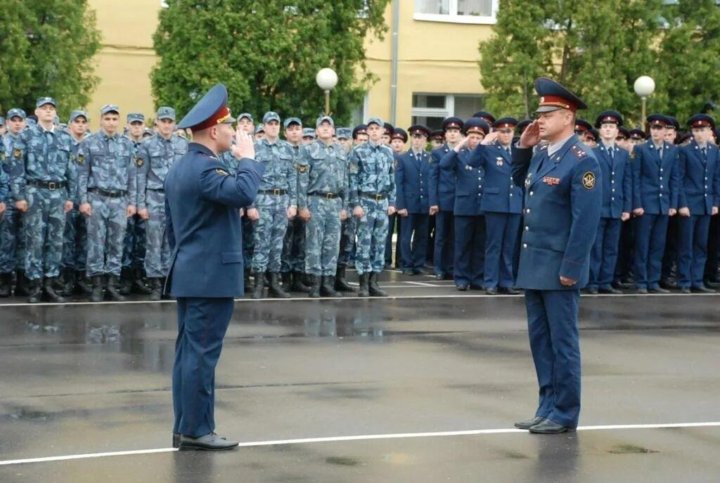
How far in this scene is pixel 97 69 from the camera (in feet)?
96.0

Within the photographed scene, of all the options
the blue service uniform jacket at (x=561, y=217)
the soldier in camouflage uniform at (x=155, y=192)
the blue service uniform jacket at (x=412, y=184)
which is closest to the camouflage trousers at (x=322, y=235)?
the soldier in camouflage uniform at (x=155, y=192)

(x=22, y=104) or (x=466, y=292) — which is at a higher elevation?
(x=22, y=104)

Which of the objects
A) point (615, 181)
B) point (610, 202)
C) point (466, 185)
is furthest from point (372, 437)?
point (615, 181)

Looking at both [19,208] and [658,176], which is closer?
[19,208]

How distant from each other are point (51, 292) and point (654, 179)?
808cm

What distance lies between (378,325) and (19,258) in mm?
4925

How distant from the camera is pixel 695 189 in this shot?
1941 cm

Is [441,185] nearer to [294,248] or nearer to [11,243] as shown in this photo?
[294,248]

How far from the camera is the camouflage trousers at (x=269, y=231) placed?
17.3 meters

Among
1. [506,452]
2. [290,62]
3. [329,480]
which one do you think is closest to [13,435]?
[329,480]

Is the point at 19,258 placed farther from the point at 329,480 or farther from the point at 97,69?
the point at 97,69

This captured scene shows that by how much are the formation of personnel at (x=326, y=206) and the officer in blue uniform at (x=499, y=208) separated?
0.02m

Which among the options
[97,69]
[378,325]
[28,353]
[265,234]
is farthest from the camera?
[97,69]

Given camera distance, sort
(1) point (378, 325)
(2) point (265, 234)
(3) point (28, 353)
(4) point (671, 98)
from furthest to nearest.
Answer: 1. (4) point (671, 98)
2. (2) point (265, 234)
3. (1) point (378, 325)
4. (3) point (28, 353)
